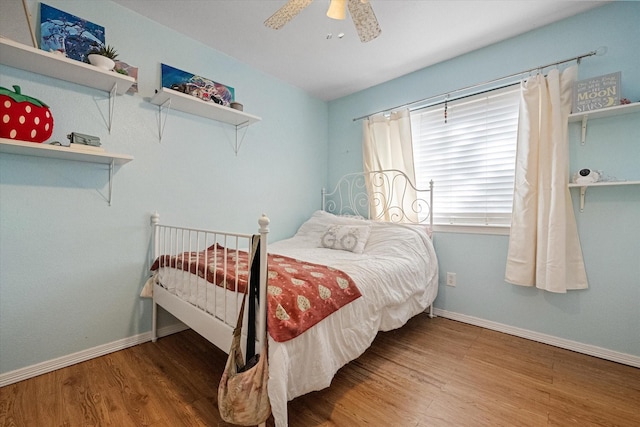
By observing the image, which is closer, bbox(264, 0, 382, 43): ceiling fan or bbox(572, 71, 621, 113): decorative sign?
bbox(264, 0, 382, 43): ceiling fan

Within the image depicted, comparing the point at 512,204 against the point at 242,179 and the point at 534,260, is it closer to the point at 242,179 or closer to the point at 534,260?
the point at 534,260

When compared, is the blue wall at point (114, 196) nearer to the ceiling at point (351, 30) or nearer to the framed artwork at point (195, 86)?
the framed artwork at point (195, 86)

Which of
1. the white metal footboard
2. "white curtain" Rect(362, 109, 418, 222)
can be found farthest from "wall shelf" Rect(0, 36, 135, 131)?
"white curtain" Rect(362, 109, 418, 222)

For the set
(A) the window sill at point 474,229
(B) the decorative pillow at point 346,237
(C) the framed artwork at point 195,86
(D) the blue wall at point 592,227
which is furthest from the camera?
(B) the decorative pillow at point 346,237

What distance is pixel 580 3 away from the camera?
1887 mm

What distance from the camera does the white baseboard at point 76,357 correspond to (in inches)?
62.7

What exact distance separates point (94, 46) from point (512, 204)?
318 centimetres

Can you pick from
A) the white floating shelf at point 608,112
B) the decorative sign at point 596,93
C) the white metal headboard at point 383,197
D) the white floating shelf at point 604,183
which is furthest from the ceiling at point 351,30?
the white floating shelf at point 604,183

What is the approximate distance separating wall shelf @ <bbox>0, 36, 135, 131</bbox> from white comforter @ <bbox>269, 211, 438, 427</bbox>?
1.63 meters

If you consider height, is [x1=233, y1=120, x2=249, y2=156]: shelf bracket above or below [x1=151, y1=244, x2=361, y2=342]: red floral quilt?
above

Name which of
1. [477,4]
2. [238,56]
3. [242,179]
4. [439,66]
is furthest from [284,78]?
[477,4]

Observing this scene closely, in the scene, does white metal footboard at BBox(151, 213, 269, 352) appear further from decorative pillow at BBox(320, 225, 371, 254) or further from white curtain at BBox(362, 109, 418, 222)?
white curtain at BBox(362, 109, 418, 222)

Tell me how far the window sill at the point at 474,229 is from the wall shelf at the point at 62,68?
2.67 m

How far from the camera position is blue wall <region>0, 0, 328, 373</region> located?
5.36 feet
